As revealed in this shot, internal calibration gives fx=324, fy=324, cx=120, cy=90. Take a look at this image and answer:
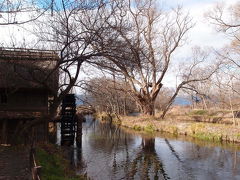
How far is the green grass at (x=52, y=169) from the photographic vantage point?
1104 centimetres

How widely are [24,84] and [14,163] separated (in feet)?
14.1

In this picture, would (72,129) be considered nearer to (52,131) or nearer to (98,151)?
(98,151)

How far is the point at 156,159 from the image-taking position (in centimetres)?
1809

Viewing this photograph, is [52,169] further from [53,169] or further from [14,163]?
[14,163]

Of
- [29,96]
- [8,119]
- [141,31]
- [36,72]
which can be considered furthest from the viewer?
[141,31]

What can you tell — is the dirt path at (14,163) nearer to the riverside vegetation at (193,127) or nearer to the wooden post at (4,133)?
the wooden post at (4,133)

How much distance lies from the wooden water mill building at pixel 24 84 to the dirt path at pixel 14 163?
1592 millimetres

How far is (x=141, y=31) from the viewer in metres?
34.1

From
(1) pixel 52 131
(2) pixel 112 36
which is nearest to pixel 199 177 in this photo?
(2) pixel 112 36

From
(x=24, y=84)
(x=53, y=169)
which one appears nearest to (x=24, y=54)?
(x=24, y=84)

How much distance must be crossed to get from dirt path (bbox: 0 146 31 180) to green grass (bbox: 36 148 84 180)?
57 centimetres

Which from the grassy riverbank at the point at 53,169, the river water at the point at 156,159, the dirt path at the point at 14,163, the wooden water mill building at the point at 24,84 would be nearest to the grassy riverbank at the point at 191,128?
the river water at the point at 156,159

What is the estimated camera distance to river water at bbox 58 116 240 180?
14.5 metres

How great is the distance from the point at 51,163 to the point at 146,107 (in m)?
23.4
